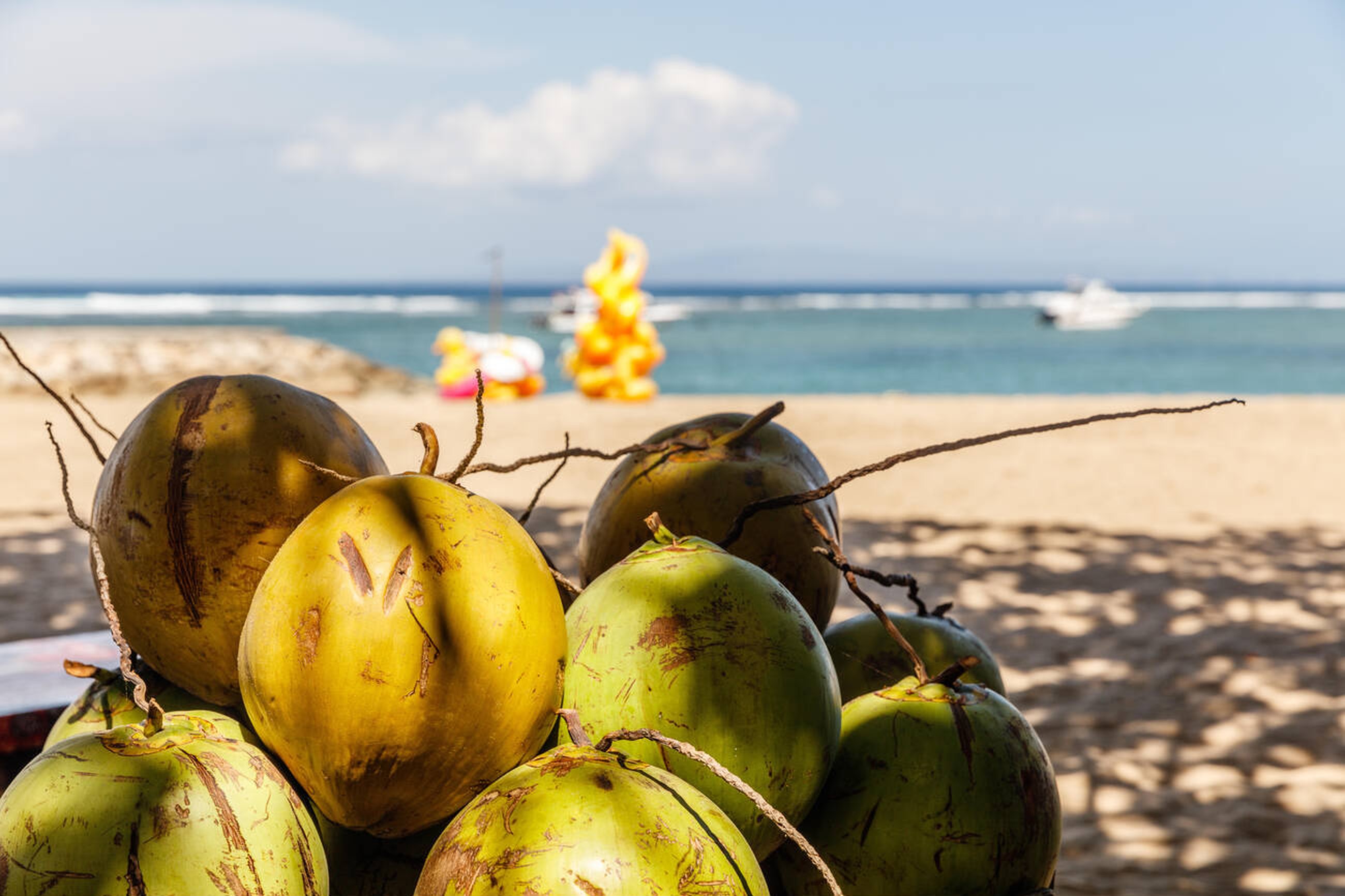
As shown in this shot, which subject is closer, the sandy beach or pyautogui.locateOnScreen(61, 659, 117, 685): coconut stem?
pyautogui.locateOnScreen(61, 659, 117, 685): coconut stem

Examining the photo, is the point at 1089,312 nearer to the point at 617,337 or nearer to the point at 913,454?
the point at 617,337

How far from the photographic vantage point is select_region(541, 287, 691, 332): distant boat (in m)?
26.1

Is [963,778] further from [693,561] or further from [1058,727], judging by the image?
[1058,727]

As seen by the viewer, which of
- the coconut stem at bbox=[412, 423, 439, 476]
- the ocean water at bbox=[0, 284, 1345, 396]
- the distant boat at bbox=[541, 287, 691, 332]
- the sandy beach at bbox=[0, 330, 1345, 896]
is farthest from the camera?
the ocean water at bbox=[0, 284, 1345, 396]

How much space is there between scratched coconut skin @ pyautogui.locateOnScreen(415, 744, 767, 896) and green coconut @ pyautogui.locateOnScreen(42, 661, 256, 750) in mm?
329

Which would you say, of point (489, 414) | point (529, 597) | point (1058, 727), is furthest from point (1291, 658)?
point (489, 414)

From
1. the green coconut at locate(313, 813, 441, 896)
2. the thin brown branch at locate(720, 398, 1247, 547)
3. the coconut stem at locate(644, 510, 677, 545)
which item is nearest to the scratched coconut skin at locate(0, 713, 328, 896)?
the green coconut at locate(313, 813, 441, 896)

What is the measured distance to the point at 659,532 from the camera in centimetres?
123

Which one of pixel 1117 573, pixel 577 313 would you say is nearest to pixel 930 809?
pixel 1117 573

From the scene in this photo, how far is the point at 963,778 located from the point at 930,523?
24.8ft

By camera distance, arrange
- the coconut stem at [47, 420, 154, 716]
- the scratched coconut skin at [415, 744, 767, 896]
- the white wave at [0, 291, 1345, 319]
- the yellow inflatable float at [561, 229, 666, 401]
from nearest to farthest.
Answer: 1. the scratched coconut skin at [415, 744, 767, 896]
2. the coconut stem at [47, 420, 154, 716]
3. the yellow inflatable float at [561, 229, 666, 401]
4. the white wave at [0, 291, 1345, 319]

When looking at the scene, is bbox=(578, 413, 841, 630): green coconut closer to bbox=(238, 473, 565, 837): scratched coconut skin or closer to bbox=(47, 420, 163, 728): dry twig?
bbox=(238, 473, 565, 837): scratched coconut skin

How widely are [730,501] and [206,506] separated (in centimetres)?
64

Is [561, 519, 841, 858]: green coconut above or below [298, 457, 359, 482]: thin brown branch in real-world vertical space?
below
